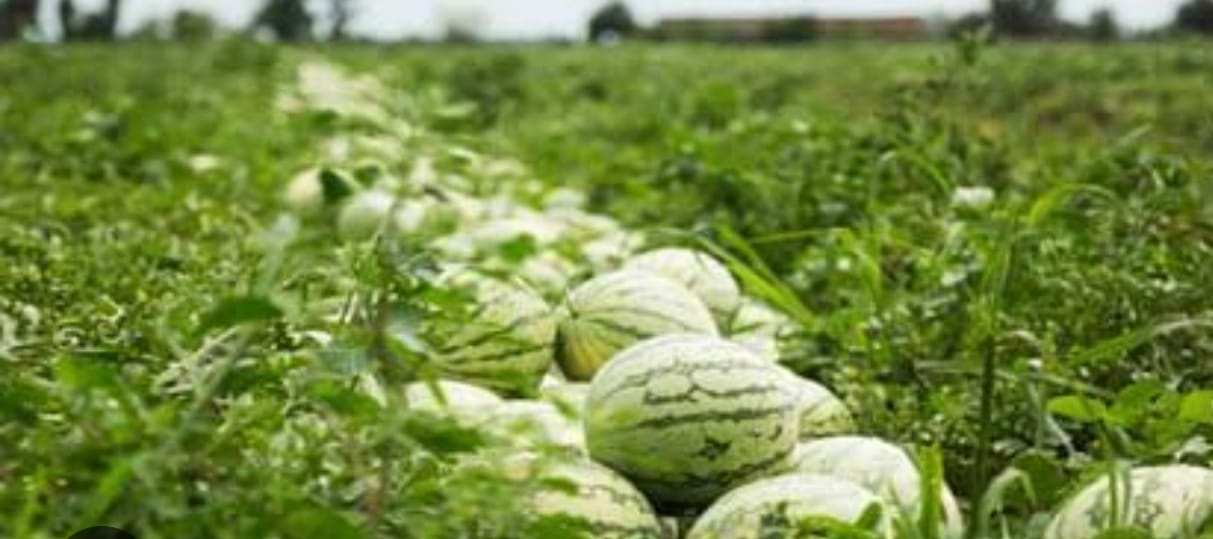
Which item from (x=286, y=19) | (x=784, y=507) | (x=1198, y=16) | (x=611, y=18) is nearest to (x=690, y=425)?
(x=784, y=507)

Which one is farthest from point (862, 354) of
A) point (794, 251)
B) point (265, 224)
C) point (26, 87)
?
point (26, 87)

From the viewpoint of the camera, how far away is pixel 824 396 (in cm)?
316

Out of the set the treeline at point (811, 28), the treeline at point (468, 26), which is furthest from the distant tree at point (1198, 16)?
the treeline at point (811, 28)

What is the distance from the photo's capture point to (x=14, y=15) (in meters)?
22.0

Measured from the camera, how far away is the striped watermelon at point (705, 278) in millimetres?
3916

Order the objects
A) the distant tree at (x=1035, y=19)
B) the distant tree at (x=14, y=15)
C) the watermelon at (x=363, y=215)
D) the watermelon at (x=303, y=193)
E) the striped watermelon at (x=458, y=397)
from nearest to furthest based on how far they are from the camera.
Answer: the striped watermelon at (x=458, y=397) < the watermelon at (x=363, y=215) < the watermelon at (x=303, y=193) < the distant tree at (x=14, y=15) < the distant tree at (x=1035, y=19)

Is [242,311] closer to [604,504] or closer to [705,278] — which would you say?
→ [604,504]

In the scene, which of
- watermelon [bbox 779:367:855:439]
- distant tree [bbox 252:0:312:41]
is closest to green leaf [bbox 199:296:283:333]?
watermelon [bbox 779:367:855:439]

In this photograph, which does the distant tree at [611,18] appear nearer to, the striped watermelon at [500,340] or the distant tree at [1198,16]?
the distant tree at [1198,16]

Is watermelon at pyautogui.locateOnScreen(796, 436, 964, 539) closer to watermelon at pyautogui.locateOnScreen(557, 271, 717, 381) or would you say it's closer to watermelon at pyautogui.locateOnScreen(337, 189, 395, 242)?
watermelon at pyautogui.locateOnScreen(557, 271, 717, 381)

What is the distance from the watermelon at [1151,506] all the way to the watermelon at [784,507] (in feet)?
0.72

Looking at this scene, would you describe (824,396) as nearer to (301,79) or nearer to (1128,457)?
(1128,457)

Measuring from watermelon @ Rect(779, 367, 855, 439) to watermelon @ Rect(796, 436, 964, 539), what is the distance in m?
0.23

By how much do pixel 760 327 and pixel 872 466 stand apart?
133 centimetres
